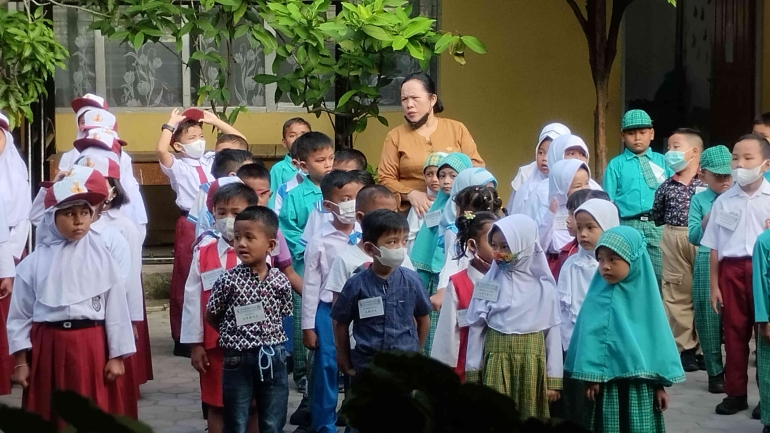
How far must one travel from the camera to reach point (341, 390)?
21.1 ft

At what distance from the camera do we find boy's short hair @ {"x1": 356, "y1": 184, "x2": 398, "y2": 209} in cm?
531

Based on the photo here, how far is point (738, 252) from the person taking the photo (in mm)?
6152

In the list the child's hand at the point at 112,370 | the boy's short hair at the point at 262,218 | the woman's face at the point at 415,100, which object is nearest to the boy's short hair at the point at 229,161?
the woman's face at the point at 415,100

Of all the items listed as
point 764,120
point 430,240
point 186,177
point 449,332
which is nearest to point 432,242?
point 430,240

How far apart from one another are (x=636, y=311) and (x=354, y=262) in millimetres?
1278

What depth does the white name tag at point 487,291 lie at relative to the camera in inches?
183

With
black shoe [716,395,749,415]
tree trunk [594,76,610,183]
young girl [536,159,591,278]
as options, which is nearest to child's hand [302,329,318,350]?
young girl [536,159,591,278]

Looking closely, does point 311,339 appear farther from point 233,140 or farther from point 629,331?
point 233,140

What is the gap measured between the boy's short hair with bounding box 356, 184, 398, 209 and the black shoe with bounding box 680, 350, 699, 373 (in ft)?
9.69

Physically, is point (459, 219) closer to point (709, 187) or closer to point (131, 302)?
point (131, 302)

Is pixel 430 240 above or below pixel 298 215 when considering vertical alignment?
below

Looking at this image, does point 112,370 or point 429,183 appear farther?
point 429,183

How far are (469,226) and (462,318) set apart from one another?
483mm

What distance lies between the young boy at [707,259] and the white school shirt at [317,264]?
2.28m
